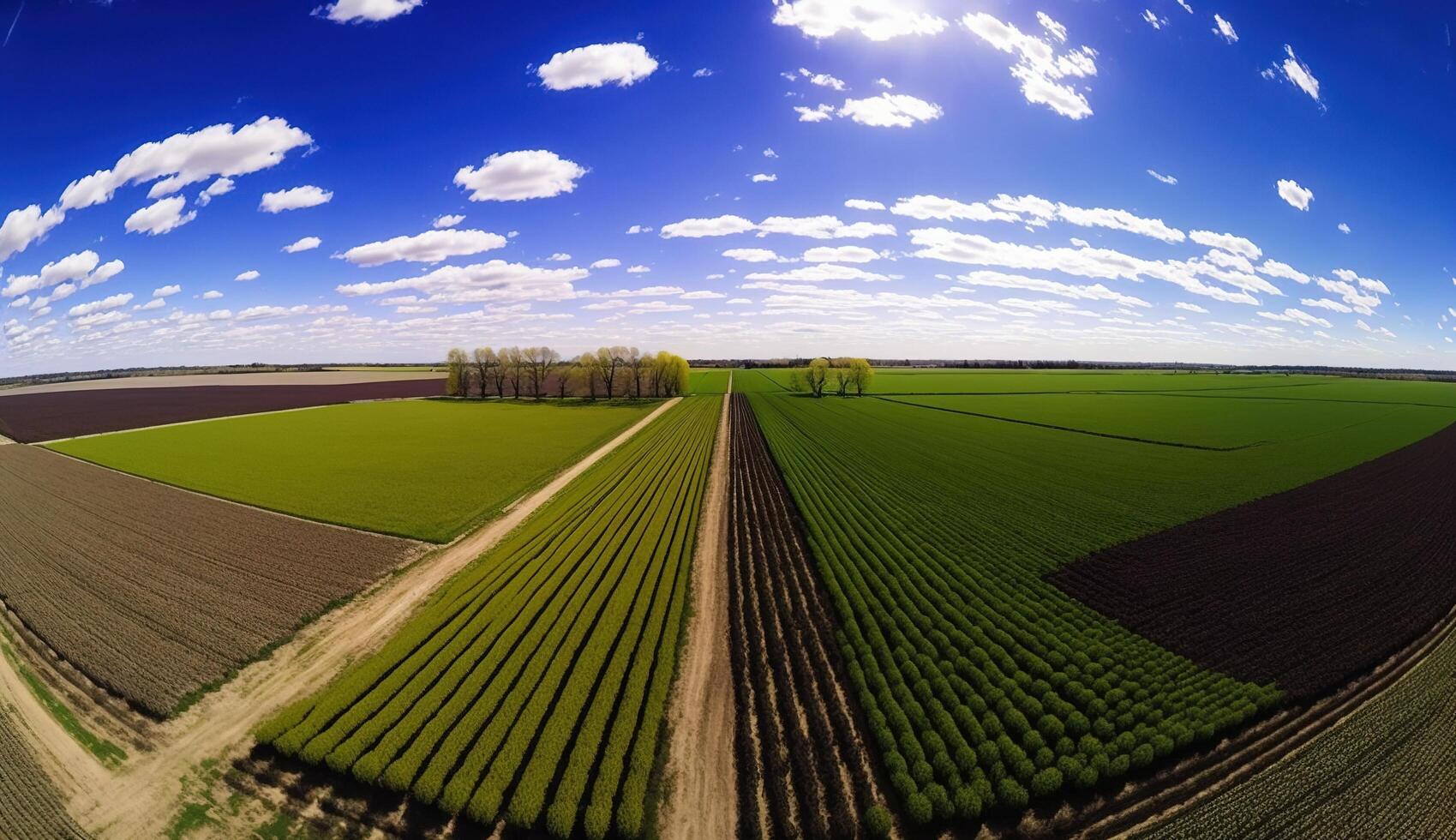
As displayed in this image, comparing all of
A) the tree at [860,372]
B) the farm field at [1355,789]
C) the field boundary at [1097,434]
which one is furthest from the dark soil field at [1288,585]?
the tree at [860,372]

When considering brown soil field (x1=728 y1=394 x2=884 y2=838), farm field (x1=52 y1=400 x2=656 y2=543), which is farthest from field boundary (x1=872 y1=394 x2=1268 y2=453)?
farm field (x1=52 y1=400 x2=656 y2=543)

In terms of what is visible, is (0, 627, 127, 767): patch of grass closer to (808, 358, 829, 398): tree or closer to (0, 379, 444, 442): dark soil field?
(0, 379, 444, 442): dark soil field

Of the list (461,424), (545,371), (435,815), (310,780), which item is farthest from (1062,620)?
(545,371)

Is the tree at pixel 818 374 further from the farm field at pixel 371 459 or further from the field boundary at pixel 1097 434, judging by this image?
the farm field at pixel 371 459

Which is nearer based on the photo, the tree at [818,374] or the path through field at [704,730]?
the path through field at [704,730]

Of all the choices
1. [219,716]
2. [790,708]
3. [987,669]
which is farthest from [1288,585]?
[219,716]

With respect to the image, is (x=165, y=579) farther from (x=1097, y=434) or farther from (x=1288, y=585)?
(x=1097, y=434)
